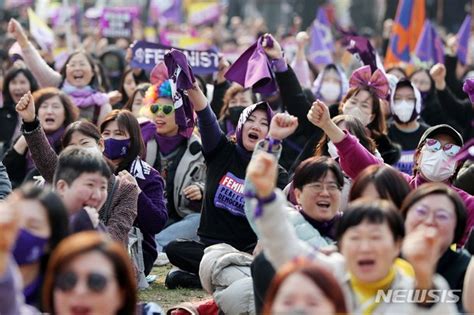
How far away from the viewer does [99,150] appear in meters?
8.37

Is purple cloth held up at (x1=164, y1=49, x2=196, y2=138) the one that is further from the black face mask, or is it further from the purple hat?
the black face mask

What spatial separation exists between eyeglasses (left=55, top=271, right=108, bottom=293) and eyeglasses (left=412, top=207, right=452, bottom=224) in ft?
5.69

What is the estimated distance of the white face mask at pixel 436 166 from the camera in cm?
826

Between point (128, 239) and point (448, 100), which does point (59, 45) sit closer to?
point (448, 100)

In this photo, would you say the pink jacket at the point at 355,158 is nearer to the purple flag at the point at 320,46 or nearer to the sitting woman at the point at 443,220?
the sitting woman at the point at 443,220

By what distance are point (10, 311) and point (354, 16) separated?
110ft

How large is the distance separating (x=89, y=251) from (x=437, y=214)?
1.84m

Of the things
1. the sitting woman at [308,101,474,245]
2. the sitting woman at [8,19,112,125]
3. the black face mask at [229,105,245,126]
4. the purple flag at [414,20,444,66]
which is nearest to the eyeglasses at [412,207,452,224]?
the sitting woman at [308,101,474,245]

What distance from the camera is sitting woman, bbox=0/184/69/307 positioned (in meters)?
5.61

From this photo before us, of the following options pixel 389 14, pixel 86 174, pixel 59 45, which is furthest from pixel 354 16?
pixel 86 174

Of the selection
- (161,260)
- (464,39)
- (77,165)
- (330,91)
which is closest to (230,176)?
(161,260)

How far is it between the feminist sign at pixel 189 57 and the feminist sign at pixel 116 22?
20.6 ft

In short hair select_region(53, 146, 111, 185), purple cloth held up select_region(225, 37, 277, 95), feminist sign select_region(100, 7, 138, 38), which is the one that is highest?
feminist sign select_region(100, 7, 138, 38)

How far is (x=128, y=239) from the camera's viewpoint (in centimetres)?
888
